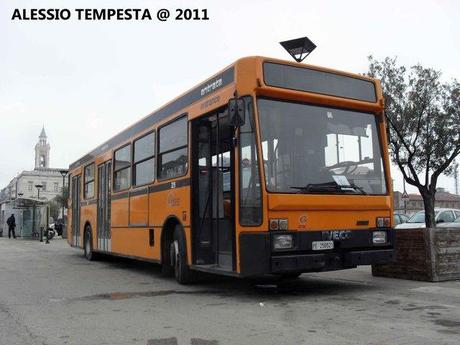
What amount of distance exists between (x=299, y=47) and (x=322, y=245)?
4.64 metres

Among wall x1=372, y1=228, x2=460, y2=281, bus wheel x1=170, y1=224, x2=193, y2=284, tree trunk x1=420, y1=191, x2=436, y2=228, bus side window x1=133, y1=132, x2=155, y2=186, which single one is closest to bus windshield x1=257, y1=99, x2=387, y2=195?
wall x1=372, y1=228, x2=460, y2=281

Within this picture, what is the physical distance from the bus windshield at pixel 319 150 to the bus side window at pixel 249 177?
5.6 inches

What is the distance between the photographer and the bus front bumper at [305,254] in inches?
283

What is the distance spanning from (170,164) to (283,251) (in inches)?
137

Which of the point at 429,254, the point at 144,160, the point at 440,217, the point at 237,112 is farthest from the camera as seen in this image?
the point at 440,217

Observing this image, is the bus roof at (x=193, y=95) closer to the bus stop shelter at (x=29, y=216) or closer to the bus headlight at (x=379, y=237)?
the bus headlight at (x=379, y=237)

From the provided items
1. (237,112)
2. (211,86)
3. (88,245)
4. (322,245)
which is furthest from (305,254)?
(88,245)

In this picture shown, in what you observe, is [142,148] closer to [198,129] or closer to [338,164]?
[198,129]

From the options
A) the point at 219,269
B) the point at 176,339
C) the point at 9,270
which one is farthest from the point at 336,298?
the point at 9,270

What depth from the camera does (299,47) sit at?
1065 cm

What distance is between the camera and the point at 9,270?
12711 mm

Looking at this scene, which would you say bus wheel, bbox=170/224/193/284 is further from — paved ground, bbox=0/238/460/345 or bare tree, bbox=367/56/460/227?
bare tree, bbox=367/56/460/227

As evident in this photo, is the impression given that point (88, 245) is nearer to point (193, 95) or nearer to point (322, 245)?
point (193, 95)

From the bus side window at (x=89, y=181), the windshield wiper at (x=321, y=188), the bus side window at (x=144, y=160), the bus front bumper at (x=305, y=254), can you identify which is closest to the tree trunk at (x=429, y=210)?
the bus front bumper at (x=305, y=254)
